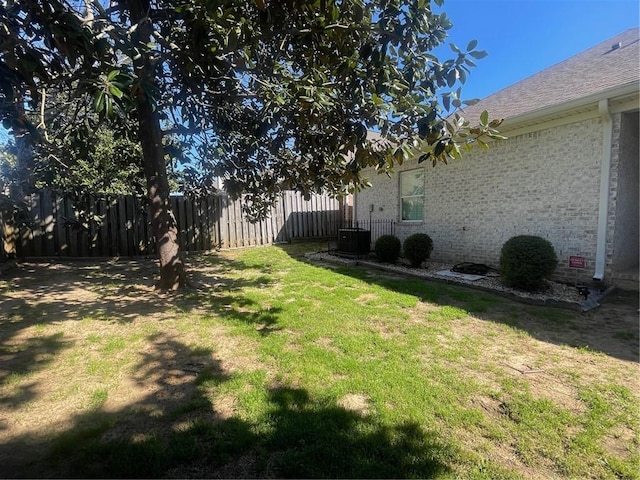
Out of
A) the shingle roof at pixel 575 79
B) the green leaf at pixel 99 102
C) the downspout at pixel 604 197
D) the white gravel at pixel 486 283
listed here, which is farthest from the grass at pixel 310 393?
the shingle roof at pixel 575 79

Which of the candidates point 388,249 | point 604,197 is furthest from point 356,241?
point 604,197

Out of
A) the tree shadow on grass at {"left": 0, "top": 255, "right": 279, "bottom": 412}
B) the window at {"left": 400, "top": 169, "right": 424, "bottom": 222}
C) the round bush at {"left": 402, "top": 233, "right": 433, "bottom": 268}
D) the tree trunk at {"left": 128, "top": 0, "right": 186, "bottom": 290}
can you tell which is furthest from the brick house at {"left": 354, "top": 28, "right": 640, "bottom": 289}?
the tree trunk at {"left": 128, "top": 0, "right": 186, "bottom": 290}

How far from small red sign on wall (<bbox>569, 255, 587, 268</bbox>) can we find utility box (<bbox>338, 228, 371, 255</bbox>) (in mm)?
4683

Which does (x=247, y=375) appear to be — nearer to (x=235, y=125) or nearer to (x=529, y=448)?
(x=529, y=448)

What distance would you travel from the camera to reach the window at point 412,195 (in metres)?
9.32

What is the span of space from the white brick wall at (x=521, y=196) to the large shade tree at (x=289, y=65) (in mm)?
4063

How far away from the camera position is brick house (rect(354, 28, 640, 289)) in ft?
18.2

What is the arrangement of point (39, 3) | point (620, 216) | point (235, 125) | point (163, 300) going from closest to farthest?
point (39, 3), point (163, 300), point (620, 216), point (235, 125)

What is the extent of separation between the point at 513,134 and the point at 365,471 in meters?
7.22

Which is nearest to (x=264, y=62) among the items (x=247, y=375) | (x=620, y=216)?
(x=247, y=375)

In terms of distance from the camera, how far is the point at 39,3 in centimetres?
245

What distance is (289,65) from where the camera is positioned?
4371 millimetres

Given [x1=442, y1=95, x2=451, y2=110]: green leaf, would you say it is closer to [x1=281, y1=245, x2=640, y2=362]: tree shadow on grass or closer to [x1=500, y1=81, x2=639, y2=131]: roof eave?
[x1=281, y1=245, x2=640, y2=362]: tree shadow on grass

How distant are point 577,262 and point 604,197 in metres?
1.21
